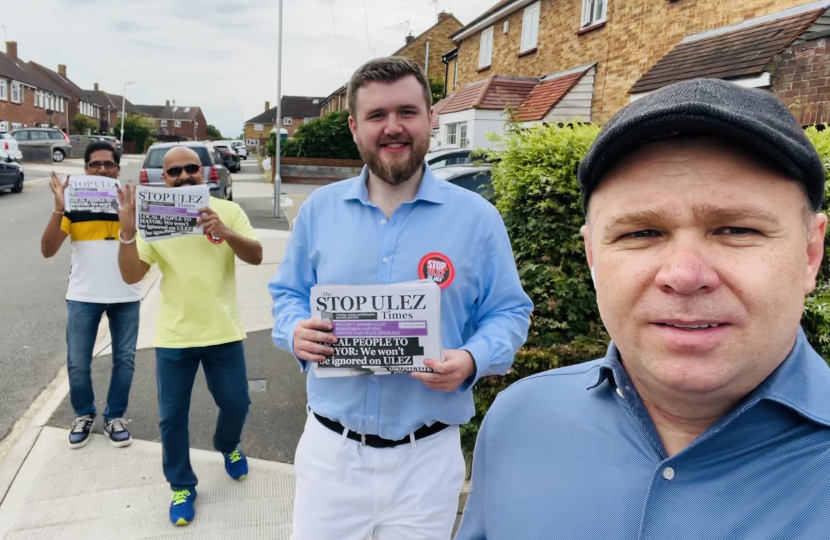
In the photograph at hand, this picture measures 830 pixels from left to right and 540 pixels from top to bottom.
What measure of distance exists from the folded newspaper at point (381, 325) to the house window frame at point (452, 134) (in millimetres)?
17163

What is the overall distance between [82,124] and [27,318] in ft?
205

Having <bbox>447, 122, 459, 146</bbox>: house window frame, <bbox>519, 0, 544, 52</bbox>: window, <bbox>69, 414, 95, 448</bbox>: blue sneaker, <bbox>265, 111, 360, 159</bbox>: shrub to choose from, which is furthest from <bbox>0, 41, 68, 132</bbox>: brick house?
<bbox>69, 414, 95, 448</bbox>: blue sneaker

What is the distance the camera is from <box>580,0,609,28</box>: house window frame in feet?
42.0

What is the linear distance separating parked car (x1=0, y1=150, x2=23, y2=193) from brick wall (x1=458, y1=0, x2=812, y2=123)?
16.5 metres

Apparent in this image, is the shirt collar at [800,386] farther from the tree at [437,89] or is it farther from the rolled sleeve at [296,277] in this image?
the tree at [437,89]

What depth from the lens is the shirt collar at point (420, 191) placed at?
7.29ft

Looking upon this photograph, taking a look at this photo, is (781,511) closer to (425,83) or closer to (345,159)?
(425,83)

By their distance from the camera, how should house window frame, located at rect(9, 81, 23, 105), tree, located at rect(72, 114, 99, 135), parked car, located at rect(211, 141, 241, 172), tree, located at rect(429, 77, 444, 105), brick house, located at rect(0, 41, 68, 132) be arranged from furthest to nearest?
tree, located at rect(72, 114, 99, 135), house window frame, located at rect(9, 81, 23, 105), brick house, located at rect(0, 41, 68, 132), parked car, located at rect(211, 141, 241, 172), tree, located at rect(429, 77, 444, 105)

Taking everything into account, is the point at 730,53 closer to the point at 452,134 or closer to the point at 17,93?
the point at 452,134

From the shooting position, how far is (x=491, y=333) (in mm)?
2166

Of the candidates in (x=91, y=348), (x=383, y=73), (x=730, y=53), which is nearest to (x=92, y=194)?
(x=91, y=348)

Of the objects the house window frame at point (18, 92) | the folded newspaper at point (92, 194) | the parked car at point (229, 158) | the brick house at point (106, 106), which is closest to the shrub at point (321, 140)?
the parked car at point (229, 158)

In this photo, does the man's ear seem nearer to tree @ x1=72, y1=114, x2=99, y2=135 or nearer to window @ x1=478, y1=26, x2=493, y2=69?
window @ x1=478, y1=26, x2=493, y2=69

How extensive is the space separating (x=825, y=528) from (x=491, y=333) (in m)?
1.40
